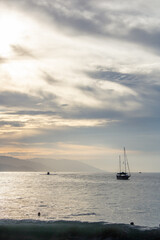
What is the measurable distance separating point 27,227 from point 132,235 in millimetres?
12463

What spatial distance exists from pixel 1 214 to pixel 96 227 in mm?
27477

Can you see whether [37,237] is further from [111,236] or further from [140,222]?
[140,222]

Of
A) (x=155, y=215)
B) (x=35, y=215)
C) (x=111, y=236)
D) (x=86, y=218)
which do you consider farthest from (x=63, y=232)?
(x=155, y=215)

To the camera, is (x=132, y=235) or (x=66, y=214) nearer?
(x=132, y=235)

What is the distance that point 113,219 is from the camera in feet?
170

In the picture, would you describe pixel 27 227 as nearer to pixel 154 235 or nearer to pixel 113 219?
pixel 154 235

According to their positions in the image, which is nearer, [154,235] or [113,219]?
[154,235]

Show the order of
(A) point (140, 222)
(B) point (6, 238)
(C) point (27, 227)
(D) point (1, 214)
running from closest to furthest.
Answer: (B) point (6, 238)
(C) point (27, 227)
(A) point (140, 222)
(D) point (1, 214)

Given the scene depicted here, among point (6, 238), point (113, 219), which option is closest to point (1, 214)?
point (113, 219)

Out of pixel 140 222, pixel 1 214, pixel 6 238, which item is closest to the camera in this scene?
pixel 6 238

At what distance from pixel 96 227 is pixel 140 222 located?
18.5 m

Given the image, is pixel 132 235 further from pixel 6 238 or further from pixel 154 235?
pixel 6 238

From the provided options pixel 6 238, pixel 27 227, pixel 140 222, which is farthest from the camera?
pixel 140 222

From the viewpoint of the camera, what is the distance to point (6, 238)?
101 feet
